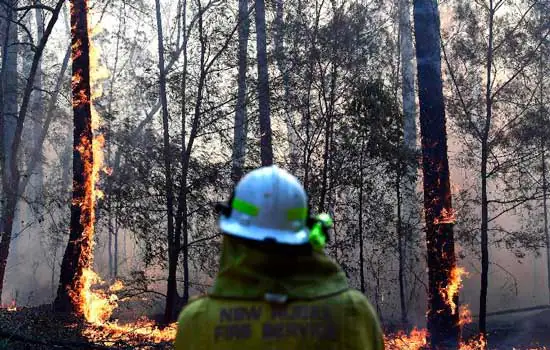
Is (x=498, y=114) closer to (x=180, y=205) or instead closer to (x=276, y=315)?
(x=180, y=205)

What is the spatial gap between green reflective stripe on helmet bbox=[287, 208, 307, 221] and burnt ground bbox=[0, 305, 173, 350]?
5239mm

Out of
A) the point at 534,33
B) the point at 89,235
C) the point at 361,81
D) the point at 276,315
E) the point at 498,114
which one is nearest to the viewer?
the point at 276,315

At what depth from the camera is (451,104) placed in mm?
15758

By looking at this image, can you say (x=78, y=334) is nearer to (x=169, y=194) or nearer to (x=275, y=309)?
(x=169, y=194)

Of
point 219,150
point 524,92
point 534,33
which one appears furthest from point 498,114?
point 219,150

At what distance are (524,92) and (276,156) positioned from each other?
26.7 feet

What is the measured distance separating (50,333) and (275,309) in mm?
7984

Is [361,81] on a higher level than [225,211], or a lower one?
higher

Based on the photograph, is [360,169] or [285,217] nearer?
[285,217]

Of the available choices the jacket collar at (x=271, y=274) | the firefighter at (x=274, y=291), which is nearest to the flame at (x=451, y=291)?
the firefighter at (x=274, y=291)

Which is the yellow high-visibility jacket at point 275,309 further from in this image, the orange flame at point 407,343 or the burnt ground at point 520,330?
the burnt ground at point 520,330

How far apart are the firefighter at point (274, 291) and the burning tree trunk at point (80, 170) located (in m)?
10.7

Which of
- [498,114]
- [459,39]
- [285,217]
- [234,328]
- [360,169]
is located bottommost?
[234,328]

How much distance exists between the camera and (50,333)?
874 cm
